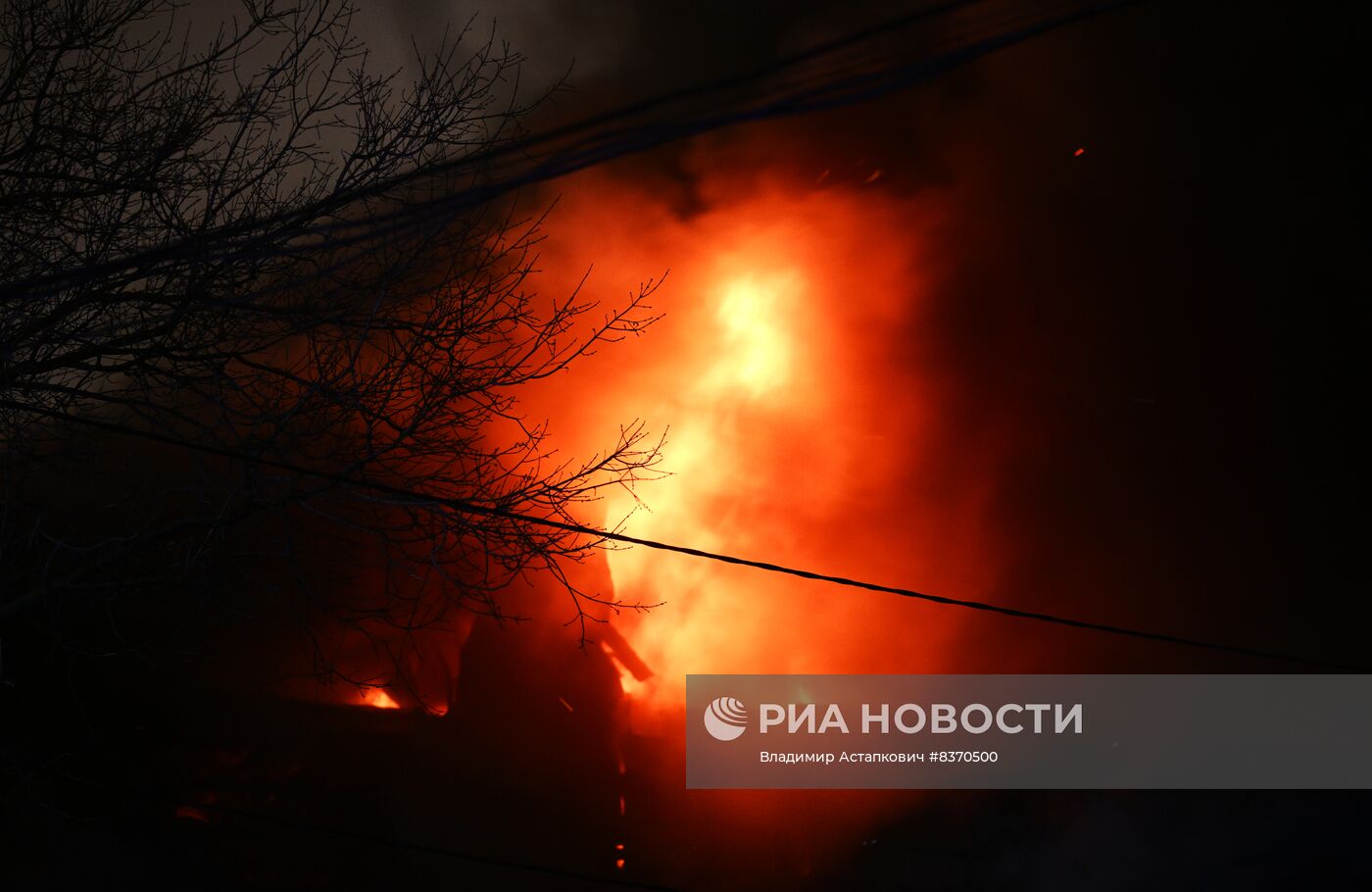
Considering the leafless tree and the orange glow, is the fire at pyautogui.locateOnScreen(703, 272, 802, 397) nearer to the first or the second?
the leafless tree

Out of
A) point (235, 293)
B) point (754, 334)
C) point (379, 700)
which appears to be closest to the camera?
point (235, 293)

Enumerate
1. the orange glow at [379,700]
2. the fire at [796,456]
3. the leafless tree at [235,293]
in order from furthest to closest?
the orange glow at [379,700]
the fire at [796,456]
the leafless tree at [235,293]

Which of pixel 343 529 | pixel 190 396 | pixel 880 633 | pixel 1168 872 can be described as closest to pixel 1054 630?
pixel 880 633

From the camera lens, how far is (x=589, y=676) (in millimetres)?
9062

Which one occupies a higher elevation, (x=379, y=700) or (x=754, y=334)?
(x=754, y=334)

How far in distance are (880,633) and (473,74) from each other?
6.28 metres

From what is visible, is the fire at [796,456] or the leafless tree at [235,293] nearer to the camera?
the leafless tree at [235,293]

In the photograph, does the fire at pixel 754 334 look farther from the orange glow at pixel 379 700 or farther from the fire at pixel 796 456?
the orange glow at pixel 379 700

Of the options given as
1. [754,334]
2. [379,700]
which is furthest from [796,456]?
[379,700]

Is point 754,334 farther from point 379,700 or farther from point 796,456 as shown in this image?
point 379,700

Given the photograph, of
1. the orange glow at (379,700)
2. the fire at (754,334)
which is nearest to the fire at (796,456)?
the fire at (754,334)

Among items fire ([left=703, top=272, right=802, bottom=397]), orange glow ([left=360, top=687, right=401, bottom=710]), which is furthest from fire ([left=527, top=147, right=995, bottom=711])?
orange glow ([left=360, top=687, right=401, bottom=710])

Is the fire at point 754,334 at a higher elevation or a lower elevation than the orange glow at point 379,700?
higher

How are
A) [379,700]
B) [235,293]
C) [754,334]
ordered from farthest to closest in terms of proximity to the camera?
[379,700]
[754,334]
[235,293]
